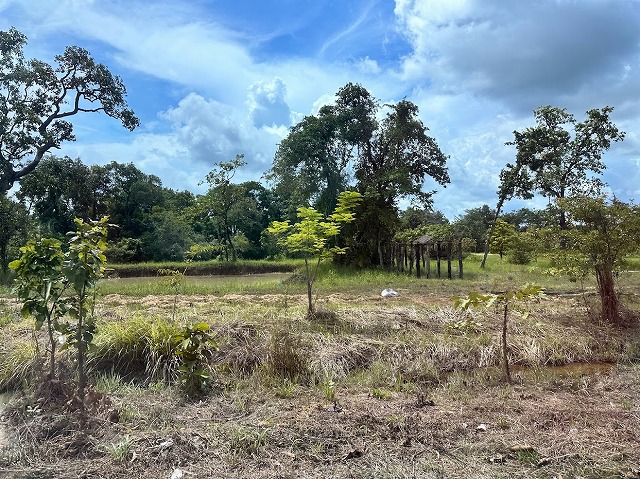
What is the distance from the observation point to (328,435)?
3805 mm

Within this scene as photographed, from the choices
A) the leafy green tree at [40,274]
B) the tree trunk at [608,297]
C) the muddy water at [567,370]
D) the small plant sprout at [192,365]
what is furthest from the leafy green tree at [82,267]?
the tree trunk at [608,297]

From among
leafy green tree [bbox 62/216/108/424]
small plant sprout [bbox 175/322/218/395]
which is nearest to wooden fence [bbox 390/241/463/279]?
small plant sprout [bbox 175/322/218/395]

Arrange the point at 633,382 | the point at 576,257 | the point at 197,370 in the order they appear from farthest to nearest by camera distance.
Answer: the point at 576,257 < the point at 633,382 < the point at 197,370

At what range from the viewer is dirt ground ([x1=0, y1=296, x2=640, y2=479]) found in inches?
132

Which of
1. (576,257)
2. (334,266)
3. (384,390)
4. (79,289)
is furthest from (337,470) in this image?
(334,266)

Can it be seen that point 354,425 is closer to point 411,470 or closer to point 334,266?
point 411,470

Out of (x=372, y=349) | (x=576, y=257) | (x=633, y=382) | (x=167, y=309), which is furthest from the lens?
(x=167, y=309)

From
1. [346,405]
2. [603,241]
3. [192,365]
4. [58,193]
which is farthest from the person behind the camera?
[58,193]

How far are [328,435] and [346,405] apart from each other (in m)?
0.73

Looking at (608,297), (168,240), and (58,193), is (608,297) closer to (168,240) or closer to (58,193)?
(168,240)

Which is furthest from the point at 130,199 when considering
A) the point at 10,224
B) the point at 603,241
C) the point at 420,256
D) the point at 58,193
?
the point at 603,241

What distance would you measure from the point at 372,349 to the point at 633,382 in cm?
304

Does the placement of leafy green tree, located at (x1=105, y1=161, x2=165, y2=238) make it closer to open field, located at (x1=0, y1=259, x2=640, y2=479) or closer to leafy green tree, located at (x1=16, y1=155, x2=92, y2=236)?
leafy green tree, located at (x1=16, y1=155, x2=92, y2=236)

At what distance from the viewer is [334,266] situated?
945 inches
